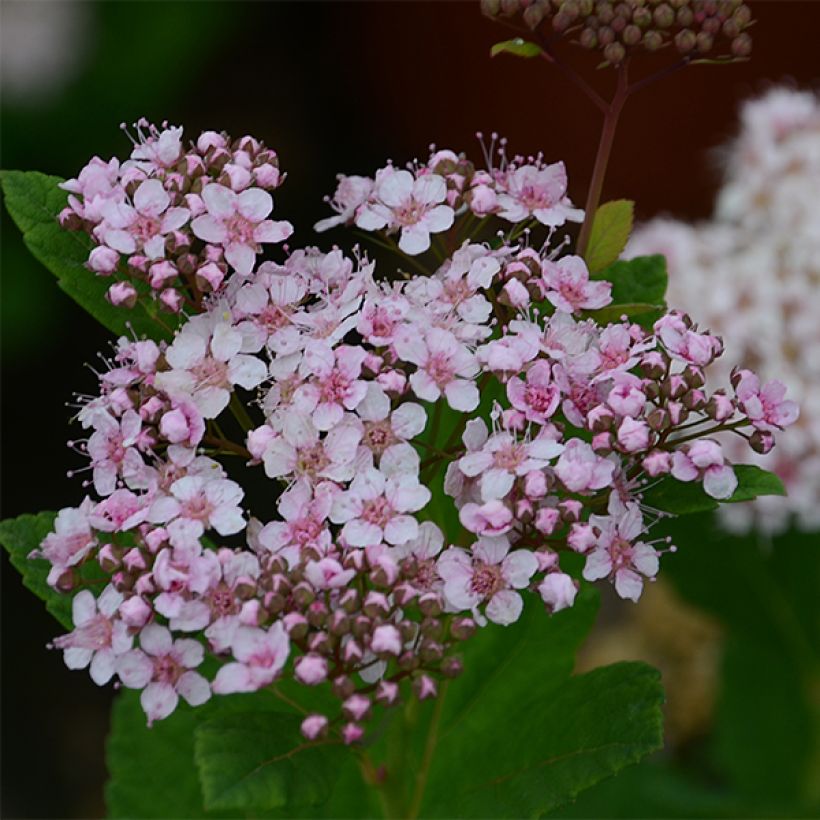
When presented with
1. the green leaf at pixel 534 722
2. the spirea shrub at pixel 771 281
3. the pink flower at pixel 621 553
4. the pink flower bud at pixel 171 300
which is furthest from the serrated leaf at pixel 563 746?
the spirea shrub at pixel 771 281

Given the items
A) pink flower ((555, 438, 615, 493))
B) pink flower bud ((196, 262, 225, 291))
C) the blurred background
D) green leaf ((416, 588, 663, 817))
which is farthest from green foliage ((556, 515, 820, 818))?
pink flower bud ((196, 262, 225, 291))

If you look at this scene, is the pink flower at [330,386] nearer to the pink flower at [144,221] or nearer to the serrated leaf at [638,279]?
the pink flower at [144,221]

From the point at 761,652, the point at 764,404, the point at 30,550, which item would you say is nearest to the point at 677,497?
the point at 764,404

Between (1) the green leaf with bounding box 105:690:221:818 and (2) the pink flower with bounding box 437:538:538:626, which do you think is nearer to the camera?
(2) the pink flower with bounding box 437:538:538:626

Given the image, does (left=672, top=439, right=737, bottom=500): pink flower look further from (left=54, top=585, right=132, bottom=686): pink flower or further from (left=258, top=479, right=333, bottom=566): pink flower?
(left=54, top=585, right=132, bottom=686): pink flower

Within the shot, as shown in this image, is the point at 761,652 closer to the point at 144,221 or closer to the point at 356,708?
the point at 356,708

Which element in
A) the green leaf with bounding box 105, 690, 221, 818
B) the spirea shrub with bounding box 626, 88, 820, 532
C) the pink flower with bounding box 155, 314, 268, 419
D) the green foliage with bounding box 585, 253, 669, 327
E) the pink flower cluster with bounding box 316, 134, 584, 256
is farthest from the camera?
the spirea shrub with bounding box 626, 88, 820, 532

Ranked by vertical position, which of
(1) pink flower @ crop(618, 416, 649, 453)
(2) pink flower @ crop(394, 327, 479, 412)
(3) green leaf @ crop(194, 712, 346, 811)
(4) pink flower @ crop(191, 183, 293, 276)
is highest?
(4) pink flower @ crop(191, 183, 293, 276)
